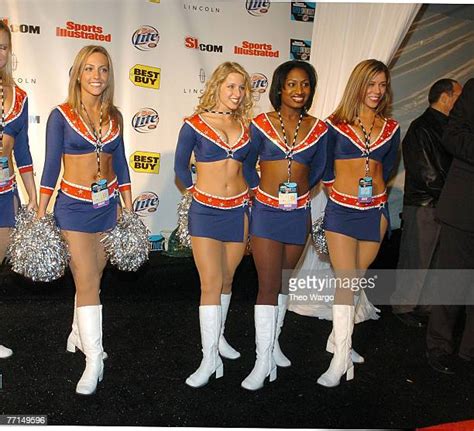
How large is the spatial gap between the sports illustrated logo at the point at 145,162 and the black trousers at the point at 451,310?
1486mm

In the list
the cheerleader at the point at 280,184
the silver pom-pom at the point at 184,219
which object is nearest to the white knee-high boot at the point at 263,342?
the cheerleader at the point at 280,184

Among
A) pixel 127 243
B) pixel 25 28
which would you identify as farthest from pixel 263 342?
pixel 25 28

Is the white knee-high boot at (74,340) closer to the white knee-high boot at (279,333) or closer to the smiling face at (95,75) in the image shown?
the white knee-high boot at (279,333)

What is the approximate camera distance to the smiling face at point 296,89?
2900 millimetres

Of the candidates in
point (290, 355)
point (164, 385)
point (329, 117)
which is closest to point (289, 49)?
point (329, 117)

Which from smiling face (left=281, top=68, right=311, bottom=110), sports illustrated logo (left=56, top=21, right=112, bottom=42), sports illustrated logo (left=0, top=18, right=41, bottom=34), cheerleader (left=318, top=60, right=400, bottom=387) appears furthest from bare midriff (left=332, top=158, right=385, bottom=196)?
sports illustrated logo (left=0, top=18, right=41, bottom=34)

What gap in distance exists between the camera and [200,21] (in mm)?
3057

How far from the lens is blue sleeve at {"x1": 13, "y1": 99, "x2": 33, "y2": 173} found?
2.84 metres

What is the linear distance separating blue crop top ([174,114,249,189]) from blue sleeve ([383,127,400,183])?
699 millimetres

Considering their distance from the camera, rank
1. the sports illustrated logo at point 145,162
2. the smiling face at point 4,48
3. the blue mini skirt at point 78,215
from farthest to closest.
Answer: the sports illustrated logo at point 145,162
the blue mini skirt at point 78,215
the smiling face at point 4,48

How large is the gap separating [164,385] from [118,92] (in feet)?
4.68

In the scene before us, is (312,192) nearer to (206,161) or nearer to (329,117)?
(329,117)

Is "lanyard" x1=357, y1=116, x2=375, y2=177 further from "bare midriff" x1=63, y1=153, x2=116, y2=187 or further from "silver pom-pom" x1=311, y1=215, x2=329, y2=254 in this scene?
"bare midriff" x1=63, y1=153, x2=116, y2=187

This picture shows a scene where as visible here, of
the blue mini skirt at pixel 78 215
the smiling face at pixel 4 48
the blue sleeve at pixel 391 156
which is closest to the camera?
the smiling face at pixel 4 48
